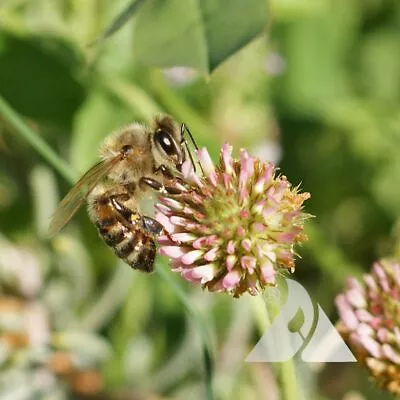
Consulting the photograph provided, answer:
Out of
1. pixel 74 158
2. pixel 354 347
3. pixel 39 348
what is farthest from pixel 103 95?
pixel 354 347

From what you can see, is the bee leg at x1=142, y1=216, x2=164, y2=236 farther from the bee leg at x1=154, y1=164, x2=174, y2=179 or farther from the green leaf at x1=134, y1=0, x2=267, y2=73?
the green leaf at x1=134, y1=0, x2=267, y2=73

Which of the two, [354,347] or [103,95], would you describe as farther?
[103,95]

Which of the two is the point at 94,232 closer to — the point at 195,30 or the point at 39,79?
the point at 39,79

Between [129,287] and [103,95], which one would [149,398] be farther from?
[103,95]

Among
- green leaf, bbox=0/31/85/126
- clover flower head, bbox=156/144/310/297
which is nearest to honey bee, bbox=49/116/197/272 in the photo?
clover flower head, bbox=156/144/310/297

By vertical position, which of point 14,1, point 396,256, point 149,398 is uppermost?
point 14,1

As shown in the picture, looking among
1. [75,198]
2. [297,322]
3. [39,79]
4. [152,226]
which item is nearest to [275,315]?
[297,322]
